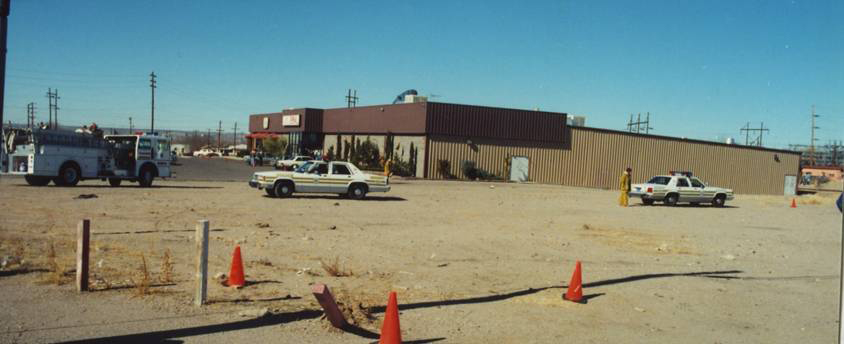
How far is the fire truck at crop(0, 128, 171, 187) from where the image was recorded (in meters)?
25.3

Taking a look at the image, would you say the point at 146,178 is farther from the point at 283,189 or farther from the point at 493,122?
the point at 493,122

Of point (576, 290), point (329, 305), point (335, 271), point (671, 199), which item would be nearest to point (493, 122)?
point (671, 199)

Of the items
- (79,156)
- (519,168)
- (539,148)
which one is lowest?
(79,156)

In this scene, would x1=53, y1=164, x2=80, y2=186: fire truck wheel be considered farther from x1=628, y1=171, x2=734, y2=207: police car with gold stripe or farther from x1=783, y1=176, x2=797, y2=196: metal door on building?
x1=783, y1=176, x2=797, y2=196: metal door on building

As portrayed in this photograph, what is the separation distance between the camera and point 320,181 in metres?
25.3

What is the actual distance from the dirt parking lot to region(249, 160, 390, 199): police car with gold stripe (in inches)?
175

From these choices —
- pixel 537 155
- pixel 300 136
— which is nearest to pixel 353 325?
pixel 537 155

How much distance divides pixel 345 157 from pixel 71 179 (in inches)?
1323

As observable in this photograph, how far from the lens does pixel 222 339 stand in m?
6.51

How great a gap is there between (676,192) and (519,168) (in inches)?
937

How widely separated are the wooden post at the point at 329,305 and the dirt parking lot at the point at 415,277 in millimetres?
142

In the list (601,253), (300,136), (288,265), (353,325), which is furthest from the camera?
(300,136)

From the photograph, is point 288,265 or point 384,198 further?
point 384,198

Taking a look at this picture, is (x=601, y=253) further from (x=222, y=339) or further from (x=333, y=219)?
(x=222, y=339)
